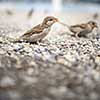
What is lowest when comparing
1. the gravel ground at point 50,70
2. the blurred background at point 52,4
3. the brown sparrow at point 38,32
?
the blurred background at point 52,4

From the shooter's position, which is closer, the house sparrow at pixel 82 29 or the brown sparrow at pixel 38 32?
the brown sparrow at pixel 38 32

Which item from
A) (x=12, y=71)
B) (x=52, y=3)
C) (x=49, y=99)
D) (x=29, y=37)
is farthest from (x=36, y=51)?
(x=52, y=3)

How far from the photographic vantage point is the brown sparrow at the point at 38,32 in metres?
4.32

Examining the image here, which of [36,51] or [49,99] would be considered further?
[36,51]

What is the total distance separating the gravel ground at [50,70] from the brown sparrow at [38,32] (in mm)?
96

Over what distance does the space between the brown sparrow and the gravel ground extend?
0.10 m

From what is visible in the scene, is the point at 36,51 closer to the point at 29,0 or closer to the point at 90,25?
the point at 90,25

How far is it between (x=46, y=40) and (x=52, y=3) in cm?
821

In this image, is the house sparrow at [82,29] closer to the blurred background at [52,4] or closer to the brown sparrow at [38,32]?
the brown sparrow at [38,32]

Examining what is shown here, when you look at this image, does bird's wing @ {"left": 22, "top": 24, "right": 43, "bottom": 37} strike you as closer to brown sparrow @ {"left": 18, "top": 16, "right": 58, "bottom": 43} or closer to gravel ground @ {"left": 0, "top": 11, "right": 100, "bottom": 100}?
brown sparrow @ {"left": 18, "top": 16, "right": 58, "bottom": 43}

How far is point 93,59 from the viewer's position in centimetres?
368

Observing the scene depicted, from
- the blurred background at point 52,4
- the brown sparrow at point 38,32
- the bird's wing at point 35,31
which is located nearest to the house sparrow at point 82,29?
the brown sparrow at point 38,32

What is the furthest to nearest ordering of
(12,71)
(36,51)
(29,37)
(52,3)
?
(52,3)
(29,37)
(36,51)
(12,71)

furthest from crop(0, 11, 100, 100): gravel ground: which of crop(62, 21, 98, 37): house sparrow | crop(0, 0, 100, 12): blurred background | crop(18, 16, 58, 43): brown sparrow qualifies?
crop(0, 0, 100, 12): blurred background
